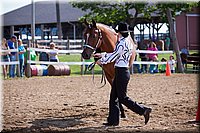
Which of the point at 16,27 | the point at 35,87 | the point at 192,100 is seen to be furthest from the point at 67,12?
the point at 192,100

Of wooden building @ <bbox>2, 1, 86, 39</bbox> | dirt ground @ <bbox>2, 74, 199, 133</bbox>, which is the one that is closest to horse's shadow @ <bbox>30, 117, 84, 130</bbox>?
dirt ground @ <bbox>2, 74, 199, 133</bbox>

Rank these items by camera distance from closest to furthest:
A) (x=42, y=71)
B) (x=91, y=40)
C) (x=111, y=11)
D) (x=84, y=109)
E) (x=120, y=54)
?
(x=120, y=54) < (x=91, y=40) < (x=84, y=109) < (x=42, y=71) < (x=111, y=11)

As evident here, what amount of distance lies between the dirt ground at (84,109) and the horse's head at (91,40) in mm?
1315

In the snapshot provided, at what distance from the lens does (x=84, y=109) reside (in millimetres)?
8953

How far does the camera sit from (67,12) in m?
54.0

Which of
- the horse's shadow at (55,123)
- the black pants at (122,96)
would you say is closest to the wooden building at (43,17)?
the horse's shadow at (55,123)

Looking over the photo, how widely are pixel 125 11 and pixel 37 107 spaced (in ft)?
55.9

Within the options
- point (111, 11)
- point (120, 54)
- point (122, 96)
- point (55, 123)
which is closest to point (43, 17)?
point (111, 11)

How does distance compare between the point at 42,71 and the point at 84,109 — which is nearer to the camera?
the point at 84,109

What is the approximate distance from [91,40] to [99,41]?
229mm

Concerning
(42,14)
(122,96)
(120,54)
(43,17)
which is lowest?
(122,96)

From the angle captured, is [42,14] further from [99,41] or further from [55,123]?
[55,123]

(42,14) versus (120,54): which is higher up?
(42,14)

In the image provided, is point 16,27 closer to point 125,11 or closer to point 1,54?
point 125,11
